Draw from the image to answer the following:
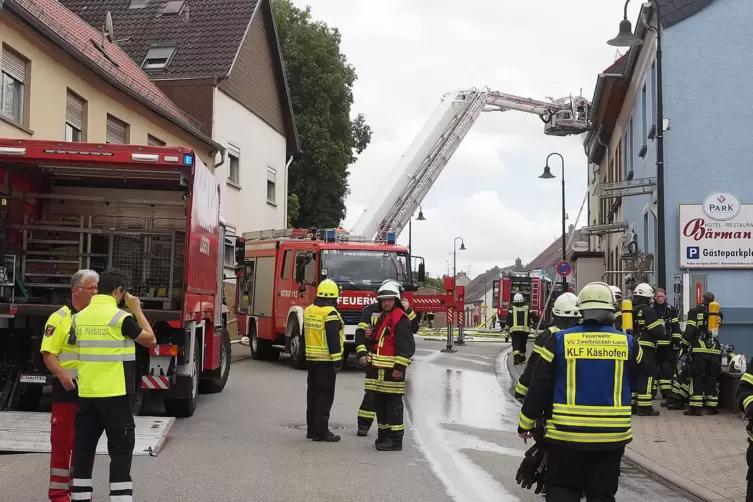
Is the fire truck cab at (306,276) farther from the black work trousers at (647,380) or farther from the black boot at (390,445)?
the black boot at (390,445)

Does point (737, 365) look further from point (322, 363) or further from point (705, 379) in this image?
point (322, 363)

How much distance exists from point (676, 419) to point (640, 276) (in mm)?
9253

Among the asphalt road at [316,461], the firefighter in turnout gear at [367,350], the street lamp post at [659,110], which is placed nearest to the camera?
the asphalt road at [316,461]

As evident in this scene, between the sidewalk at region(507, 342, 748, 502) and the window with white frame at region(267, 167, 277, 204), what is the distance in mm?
22329

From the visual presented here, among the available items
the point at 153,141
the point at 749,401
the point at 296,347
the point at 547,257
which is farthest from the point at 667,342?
the point at 547,257

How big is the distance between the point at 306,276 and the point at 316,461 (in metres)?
10.8

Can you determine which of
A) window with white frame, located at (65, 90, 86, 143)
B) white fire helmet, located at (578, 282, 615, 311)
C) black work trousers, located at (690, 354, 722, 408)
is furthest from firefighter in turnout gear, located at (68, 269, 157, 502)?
window with white frame, located at (65, 90, 86, 143)

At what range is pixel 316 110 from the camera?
3959 cm

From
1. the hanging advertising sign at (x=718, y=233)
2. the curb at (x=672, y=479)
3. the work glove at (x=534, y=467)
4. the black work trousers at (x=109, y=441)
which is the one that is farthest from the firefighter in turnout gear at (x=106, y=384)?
the hanging advertising sign at (x=718, y=233)

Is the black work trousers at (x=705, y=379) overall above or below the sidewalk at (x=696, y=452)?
above

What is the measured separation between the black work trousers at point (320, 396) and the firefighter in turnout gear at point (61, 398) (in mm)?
3839

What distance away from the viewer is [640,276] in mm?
21406

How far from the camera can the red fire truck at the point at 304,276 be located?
19375mm

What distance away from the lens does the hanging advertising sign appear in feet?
64.6
